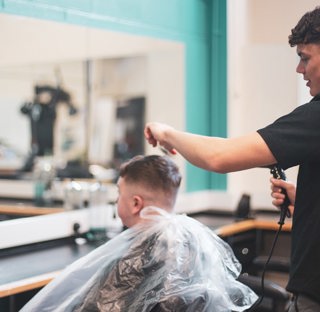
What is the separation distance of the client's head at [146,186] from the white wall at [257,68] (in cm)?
205

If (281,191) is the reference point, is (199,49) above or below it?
above

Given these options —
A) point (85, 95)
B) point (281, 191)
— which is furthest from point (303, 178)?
point (85, 95)

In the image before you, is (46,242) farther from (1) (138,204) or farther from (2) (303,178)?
(2) (303,178)

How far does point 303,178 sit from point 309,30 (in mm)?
382

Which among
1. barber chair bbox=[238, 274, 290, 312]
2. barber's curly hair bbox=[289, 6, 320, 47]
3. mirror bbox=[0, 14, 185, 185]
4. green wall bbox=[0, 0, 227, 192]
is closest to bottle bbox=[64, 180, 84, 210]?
mirror bbox=[0, 14, 185, 185]

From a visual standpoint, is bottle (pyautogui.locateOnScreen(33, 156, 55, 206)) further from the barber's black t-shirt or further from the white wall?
the barber's black t-shirt

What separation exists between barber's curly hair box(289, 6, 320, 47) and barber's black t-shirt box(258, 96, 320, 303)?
15 centimetres

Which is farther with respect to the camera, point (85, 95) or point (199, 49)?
point (85, 95)

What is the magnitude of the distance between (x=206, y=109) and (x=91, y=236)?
1.49 m

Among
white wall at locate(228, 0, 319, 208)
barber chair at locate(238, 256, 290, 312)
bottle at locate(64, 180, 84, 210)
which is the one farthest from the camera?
white wall at locate(228, 0, 319, 208)

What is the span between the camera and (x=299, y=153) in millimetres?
1469

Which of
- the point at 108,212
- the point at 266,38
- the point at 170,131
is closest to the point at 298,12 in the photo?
the point at 266,38

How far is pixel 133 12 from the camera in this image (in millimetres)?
3479

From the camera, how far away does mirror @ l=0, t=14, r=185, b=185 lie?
152 inches
